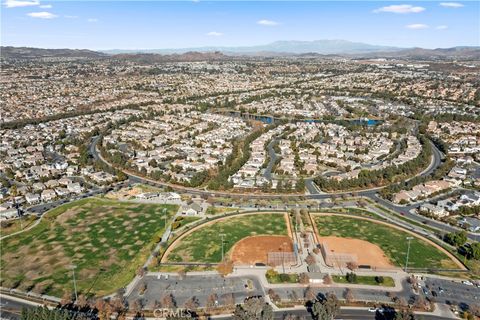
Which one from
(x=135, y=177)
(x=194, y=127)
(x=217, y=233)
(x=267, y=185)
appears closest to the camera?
(x=217, y=233)

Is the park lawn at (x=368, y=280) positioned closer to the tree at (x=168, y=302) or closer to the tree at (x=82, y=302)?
the tree at (x=168, y=302)

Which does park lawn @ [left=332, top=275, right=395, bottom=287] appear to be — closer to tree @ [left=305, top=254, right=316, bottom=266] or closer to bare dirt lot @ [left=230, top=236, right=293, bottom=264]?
tree @ [left=305, top=254, right=316, bottom=266]

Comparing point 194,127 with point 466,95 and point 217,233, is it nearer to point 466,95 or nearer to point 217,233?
point 217,233

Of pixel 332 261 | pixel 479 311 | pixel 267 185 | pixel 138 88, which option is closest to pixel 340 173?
pixel 267 185

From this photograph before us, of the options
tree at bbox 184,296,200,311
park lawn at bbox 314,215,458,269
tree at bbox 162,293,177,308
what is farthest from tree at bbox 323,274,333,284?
tree at bbox 162,293,177,308

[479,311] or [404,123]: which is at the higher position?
[404,123]

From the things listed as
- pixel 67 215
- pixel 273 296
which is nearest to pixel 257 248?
pixel 273 296
